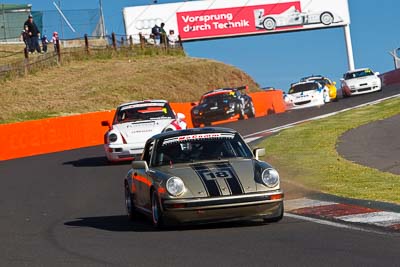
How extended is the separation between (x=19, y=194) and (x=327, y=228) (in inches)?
334

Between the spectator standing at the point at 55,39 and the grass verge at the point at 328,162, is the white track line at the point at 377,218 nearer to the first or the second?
the grass verge at the point at 328,162

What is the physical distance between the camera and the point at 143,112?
22.5 meters

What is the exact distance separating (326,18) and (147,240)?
66084mm

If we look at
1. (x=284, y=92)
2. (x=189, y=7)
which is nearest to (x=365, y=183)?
(x=284, y=92)

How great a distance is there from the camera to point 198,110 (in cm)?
3612

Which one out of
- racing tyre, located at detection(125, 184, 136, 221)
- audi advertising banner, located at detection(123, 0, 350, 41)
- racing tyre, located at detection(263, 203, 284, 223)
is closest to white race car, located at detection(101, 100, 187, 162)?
racing tyre, located at detection(125, 184, 136, 221)

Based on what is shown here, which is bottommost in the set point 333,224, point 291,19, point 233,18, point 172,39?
point 333,224

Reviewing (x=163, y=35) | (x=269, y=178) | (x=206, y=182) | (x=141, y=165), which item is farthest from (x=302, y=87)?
(x=206, y=182)

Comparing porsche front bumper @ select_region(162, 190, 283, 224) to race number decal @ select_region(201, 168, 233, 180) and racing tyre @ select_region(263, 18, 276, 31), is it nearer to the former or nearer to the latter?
race number decal @ select_region(201, 168, 233, 180)

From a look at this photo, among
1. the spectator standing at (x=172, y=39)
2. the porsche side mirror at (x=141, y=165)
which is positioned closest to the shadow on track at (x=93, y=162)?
the porsche side mirror at (x=141, y=165)

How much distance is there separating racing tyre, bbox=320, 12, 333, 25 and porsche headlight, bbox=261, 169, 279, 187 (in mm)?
64979

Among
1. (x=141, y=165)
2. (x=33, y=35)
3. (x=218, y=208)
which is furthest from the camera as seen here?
(x=33, y=35)

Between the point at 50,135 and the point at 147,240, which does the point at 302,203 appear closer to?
the point at 147,240

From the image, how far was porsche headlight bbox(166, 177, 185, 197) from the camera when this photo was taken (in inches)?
433
